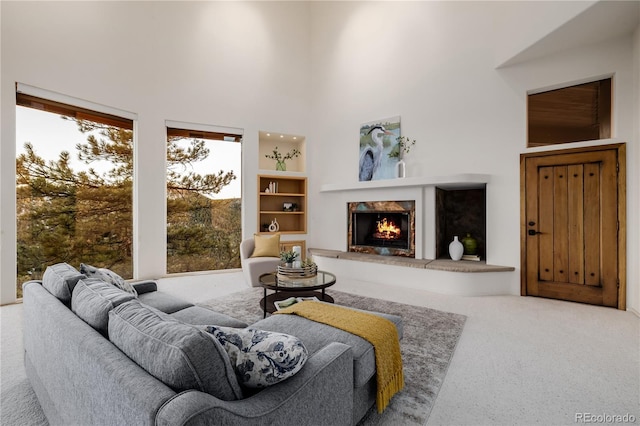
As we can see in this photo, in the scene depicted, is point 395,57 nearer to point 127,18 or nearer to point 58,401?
point 127,18

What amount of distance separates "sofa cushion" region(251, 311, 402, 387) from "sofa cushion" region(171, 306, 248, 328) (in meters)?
0.23

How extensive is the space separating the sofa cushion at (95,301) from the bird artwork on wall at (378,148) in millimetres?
4416

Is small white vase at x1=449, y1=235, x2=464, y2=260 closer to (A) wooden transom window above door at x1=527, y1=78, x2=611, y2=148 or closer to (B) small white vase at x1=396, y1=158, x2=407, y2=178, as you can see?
(B) small white vase at x1=396, y1=158, x2=407, y2=178

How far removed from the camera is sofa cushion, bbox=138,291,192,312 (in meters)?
2.27

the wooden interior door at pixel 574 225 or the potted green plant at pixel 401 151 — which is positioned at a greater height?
the potted green plant at pixel 401 151

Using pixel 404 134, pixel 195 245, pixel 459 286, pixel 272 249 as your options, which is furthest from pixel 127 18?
pixel 459 286

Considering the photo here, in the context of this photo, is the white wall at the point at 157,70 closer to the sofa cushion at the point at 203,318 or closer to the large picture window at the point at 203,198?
the large picture window at the point at 203,198

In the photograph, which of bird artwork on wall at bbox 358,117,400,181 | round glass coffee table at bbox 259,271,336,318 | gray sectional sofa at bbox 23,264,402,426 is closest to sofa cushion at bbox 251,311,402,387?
gray sectional sofa at bbox 23,264,402,426

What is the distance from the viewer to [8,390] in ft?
6.29

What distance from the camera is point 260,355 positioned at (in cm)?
104

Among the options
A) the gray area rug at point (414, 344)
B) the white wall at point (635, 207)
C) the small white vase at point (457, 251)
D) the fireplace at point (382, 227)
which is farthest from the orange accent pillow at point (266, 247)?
the white wall at point (635, 207)

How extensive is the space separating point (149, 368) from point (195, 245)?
15.8ft

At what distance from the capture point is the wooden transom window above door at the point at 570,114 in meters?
3.73

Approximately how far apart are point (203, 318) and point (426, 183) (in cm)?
358
